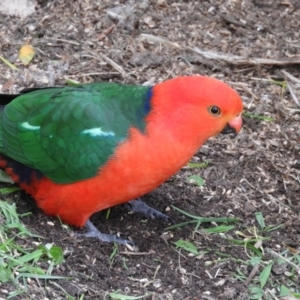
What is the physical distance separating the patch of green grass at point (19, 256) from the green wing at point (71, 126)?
41cm

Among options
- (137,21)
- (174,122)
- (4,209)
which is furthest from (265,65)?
(4,209)

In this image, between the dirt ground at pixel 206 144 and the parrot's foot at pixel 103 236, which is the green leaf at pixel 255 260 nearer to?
the dirt ground at pixel 206 144

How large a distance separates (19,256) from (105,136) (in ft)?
2.94

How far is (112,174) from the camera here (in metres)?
4.22

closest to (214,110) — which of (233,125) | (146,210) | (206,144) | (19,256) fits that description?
(233,125)

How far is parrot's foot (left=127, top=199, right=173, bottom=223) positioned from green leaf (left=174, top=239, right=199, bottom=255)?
1.05ft

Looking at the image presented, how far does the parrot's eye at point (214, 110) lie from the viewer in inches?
164

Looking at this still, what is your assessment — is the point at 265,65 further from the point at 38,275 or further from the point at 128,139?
the point at 38,275

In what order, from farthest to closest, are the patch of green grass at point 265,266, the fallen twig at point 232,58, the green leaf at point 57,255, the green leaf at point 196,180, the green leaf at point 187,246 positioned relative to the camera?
the fallen twig at point 232,58 → the green leaf at point 196,180 → the green leaf at point 187,246 → the patch of green grass at point 265,266 → the green leaf at point 57,255

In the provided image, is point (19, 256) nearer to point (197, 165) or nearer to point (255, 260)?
point (255, 260)

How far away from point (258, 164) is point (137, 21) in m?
1.94

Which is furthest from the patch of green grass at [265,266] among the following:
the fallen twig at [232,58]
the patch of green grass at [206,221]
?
the fallen twig at [232,58]

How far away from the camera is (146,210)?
4.80m

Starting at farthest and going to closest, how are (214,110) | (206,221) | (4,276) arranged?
(206,221)
(214,110)
(4,276)
